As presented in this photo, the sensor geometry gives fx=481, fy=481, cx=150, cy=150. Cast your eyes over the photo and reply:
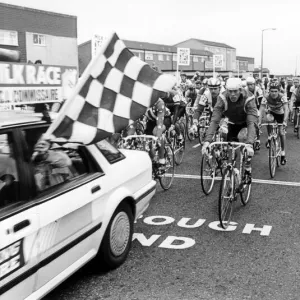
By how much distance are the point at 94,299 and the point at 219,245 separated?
1.83 m

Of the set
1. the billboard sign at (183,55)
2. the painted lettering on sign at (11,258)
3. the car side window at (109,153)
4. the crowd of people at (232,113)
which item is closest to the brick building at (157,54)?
the billboard sign at (183,55)

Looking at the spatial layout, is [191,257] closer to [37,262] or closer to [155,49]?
[37,262]

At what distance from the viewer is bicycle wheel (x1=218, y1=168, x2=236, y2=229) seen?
5.92 m

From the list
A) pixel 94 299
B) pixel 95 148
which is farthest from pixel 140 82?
pixel 94 299

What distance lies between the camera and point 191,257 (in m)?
4.95

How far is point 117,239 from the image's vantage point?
4.51 meters

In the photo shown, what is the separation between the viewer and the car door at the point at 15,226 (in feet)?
9.87

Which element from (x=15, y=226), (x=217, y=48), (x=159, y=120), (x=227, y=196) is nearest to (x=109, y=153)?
(x=15, y=226)

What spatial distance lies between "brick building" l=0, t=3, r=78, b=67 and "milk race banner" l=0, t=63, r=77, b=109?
3585 cm

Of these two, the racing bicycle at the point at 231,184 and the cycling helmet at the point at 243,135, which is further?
the cycling helmet at the point at 243,135

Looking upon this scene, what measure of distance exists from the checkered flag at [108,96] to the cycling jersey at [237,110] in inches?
122

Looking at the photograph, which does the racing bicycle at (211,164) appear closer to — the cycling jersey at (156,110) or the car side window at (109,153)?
the cycling jersey at (156,110)

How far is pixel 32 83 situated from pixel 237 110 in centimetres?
400

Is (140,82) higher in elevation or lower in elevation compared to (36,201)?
higher
